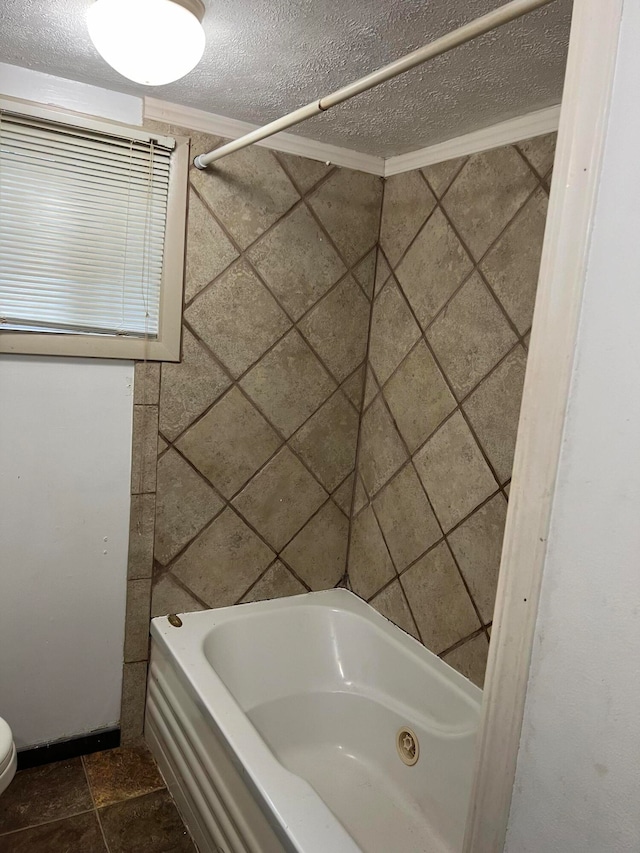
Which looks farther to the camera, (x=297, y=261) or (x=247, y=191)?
(x=297, y=261)

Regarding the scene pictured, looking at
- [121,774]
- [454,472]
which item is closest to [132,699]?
[121,774]

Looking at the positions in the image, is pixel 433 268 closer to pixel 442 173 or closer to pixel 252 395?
pixel 442 173

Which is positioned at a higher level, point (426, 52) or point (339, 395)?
point (426, 52)

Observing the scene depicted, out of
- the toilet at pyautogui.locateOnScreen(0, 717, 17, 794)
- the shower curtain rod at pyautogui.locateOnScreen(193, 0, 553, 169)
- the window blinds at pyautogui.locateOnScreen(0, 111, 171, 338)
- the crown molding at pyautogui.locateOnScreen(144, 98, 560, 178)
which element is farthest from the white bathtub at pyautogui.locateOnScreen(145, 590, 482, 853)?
the crown molding at pyautogui.locateOnScreen(144, 98, 560, 178)

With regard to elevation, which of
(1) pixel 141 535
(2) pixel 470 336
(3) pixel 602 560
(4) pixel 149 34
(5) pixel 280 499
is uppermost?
(4) pixel 149 34

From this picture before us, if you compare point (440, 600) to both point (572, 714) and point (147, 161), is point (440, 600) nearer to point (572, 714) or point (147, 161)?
point (572, 714)

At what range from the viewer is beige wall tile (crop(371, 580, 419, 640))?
2.09 meters

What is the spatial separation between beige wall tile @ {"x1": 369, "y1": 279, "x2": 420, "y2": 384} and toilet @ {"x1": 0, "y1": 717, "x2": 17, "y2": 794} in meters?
1.52

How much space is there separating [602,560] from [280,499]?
164cm

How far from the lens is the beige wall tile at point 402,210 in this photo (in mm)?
2041

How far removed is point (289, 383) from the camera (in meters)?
2.15

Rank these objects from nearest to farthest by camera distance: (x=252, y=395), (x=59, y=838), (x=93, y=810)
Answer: (x=59, y=838)
(x=93, y=810)
(x=252, y=395)

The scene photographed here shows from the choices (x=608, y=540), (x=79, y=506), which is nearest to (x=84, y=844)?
(x=79, y=506)

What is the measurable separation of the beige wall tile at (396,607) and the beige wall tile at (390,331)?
2.43ft
